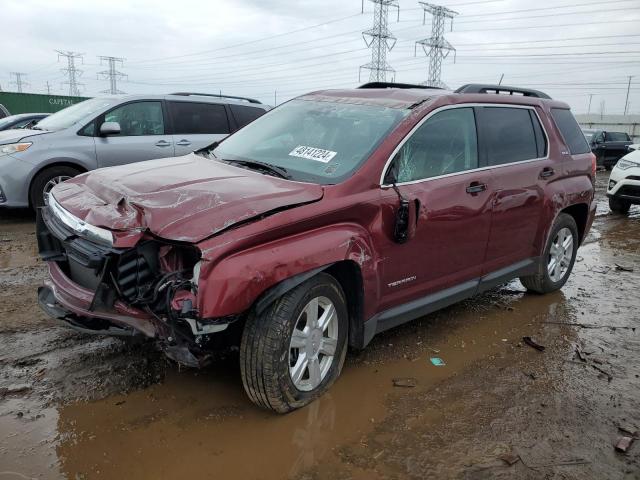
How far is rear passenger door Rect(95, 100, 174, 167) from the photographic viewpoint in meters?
7.30

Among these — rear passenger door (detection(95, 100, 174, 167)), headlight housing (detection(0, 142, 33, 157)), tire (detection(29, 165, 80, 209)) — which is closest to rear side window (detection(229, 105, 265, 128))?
rear passenger door (detection(95, 100, 174, 167))

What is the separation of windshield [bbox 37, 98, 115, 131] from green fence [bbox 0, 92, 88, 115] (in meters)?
23.1

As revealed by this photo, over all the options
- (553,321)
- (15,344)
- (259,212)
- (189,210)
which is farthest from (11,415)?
(553,321)

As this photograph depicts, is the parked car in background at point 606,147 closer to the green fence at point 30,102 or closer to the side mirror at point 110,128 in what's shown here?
the side mirror at point 110,128

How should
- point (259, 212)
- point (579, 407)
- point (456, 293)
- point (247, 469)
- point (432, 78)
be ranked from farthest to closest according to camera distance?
A: point (432, 78) < point (456, 293) < point (579, 407) < point (259, 212) < point (247, 469)

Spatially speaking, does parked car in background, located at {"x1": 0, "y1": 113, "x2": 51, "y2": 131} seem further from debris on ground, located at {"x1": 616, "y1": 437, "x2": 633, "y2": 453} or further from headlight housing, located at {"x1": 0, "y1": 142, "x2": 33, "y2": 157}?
debris on ground, located at {"x1": 616, "y1": 437, "x2": 633, "y2": 453}

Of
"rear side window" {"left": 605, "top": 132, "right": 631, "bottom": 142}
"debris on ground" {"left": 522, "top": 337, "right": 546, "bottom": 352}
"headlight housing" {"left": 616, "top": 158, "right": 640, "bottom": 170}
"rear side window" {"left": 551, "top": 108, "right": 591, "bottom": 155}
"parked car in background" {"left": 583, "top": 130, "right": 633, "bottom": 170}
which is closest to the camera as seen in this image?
"debris on ground" {"left": 522, "top": 337, "right": 546, "bottom": 352}

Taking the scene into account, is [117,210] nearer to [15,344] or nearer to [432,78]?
[15,344]

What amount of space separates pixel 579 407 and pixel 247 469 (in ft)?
6.90

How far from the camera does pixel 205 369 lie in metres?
3.43

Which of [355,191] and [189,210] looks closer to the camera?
[189,210]

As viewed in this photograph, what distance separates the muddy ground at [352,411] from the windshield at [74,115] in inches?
146

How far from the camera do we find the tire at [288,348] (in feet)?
8.89

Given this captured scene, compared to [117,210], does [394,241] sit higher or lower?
lower
